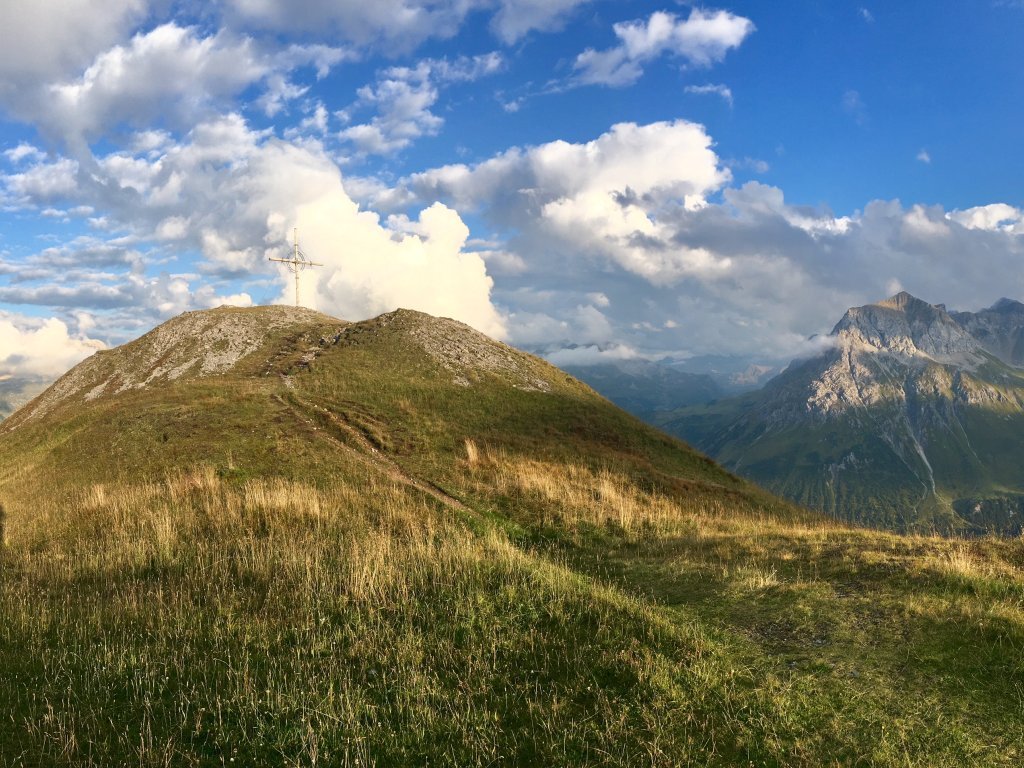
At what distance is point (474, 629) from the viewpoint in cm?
1207

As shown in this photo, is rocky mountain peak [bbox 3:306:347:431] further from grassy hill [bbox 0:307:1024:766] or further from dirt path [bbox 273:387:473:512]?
grassy hill [bbox 0:307:1024:766]

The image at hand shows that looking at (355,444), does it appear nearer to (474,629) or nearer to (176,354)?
(474,629)

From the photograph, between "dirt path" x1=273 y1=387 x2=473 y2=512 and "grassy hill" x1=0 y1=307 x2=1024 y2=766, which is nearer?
"grassy hill" x1=0 y1=307 x2=1024 y2=766

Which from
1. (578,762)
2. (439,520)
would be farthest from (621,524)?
(578,762)

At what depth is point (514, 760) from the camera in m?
8.00

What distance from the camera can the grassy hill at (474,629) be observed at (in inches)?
331

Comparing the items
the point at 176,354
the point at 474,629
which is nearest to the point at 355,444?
the point at 474,629

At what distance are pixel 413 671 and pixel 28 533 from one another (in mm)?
21547

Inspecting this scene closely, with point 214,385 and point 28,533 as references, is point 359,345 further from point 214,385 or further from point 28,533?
point 28,533

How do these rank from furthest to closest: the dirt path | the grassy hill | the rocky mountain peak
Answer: the rocky mountain peak → the dirt path → the grassy hill

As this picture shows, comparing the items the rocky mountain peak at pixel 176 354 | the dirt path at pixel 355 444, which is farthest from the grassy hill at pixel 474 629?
the rocky mountain peak at pixel 176 354

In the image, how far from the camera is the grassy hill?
8.41 meters

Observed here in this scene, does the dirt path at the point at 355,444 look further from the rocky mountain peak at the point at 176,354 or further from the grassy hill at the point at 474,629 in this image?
the rocky mountain peak at the point at 176,354

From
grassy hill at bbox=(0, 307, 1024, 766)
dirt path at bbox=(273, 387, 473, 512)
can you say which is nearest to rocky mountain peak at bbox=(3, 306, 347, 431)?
dirt path at bbox=(273, 387, 473, 512)
